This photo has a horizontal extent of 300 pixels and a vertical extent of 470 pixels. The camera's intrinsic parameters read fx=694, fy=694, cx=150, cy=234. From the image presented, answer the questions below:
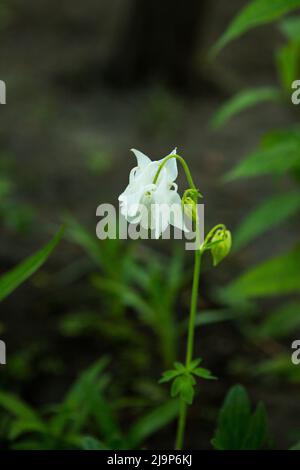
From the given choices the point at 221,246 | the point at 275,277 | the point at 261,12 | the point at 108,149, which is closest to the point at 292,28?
the point at 261,12

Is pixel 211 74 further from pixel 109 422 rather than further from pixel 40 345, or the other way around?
pixel 109 422

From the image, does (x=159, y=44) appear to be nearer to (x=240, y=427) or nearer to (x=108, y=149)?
(x=108, y=149)

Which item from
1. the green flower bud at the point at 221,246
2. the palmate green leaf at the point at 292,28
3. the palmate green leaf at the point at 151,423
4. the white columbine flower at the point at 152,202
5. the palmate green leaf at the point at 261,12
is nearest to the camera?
the white columbine flower at the point at 152,202

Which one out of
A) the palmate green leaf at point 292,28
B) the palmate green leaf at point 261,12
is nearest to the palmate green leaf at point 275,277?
the palmate green leaf at point 292,28

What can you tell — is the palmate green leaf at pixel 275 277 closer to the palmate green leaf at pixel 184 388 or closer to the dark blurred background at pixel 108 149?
the dark blurred background at pixel 108 149
